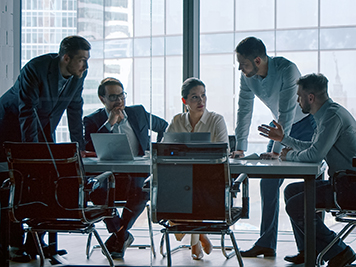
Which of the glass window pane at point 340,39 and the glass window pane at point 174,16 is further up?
the glass window pane at point 174,16

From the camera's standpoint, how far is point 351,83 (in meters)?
3.28

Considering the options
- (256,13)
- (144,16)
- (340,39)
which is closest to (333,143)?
(340,39)

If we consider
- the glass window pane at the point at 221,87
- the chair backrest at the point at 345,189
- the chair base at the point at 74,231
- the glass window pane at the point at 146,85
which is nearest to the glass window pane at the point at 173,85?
the glass window pane at the point at 146,85

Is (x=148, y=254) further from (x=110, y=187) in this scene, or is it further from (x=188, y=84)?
(x=188, y=84)

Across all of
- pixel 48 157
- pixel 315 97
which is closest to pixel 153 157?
pixel 48 157

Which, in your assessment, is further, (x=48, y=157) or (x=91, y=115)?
(x=91, y=115)

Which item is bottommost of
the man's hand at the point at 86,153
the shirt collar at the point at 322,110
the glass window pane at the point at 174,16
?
the man's hand at the point at 86,153

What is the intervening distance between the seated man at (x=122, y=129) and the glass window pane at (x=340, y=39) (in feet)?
5.00

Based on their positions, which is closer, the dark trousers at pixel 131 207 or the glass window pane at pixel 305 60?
the dark trousers at pixel 131 207

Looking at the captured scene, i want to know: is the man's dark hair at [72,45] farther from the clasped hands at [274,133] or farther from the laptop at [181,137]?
the clasped hands at [274,133]

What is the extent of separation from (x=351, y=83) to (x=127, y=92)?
166 cm

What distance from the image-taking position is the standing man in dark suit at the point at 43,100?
268 cm

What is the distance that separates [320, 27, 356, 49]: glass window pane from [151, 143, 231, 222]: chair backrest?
57.3 inches

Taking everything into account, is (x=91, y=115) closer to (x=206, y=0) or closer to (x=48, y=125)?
(x=48, y=125)
